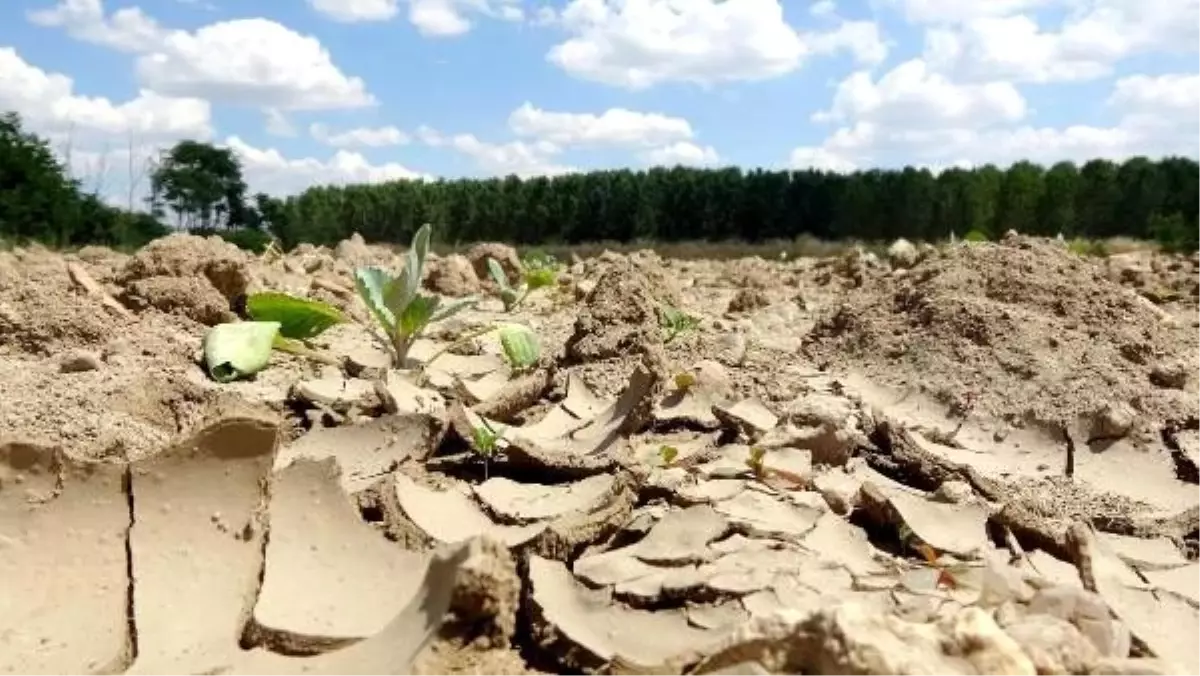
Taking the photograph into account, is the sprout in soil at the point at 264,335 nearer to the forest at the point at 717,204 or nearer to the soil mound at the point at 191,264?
the soil mound at the point at 191,264

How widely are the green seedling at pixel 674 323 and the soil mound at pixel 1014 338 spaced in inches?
15.5

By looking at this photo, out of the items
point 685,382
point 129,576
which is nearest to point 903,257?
point 685,382

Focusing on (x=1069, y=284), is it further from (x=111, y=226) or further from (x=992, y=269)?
(x=111, y=226)

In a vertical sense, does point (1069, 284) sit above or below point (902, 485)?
above

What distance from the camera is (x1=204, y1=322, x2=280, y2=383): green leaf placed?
124 inches

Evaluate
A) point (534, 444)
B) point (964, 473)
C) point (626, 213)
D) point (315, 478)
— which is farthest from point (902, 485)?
point (626, 213)

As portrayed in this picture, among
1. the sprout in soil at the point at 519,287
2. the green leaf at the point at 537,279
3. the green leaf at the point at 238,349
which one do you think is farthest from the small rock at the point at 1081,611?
the green leaf at the point at 537,279

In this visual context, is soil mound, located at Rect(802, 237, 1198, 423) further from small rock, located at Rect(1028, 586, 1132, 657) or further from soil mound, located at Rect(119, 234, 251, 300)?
Result: soil mound, located at Rect(119, 234, 251, 300)

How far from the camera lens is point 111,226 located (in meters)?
13.7

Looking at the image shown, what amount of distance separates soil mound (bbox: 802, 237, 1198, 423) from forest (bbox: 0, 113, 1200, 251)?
13.7 meters

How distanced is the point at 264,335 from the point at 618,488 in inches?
55.5

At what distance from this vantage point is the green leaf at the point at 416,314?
3.42m

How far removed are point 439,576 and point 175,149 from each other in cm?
1838

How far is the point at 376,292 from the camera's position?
351cm
